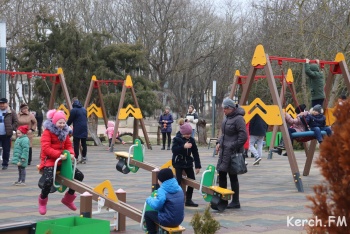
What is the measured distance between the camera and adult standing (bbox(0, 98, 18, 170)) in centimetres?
1585

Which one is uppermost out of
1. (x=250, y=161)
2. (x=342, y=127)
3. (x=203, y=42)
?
(x=203, y=42)

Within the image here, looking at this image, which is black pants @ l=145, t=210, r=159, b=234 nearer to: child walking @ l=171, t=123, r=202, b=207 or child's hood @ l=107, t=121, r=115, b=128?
child walking @ l=171, t=123, r=202, b=207

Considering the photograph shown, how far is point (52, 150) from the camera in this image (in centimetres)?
884

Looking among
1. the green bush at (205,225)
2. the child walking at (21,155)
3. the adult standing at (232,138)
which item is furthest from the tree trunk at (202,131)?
the green bush at (205,225)

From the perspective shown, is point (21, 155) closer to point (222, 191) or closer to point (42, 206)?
point (42, 206)

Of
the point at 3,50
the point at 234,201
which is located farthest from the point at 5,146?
the point at 234,201

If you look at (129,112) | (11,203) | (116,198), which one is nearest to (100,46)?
(129,112)

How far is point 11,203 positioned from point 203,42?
3978cm

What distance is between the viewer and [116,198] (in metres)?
7.72

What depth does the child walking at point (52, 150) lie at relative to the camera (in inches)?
344

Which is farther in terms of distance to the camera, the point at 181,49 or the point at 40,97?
the point at 181,49

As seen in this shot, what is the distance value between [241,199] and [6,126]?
7.37m

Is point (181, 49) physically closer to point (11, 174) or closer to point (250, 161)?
point (250, 161)

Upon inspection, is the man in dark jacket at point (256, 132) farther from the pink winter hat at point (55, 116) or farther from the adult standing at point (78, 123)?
the pink winter hat at point (55, 116)
